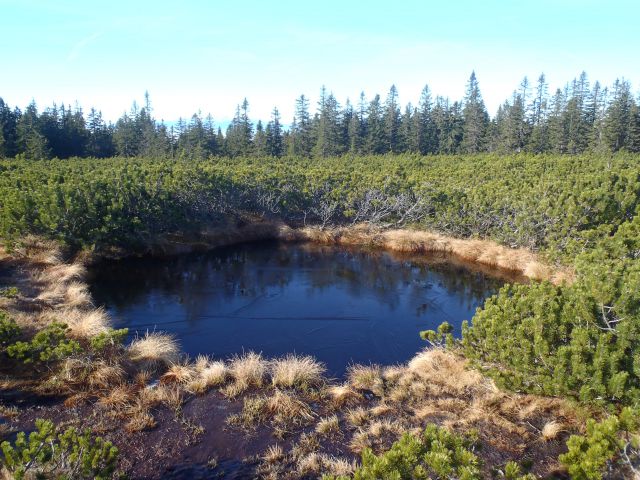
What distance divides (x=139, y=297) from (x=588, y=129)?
55.0 m

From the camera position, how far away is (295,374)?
10.7 metres

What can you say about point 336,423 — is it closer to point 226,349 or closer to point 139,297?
point 226,349

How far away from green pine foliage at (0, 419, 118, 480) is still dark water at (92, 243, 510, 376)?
6970 millimetres

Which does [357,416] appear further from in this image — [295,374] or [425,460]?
[425,460]

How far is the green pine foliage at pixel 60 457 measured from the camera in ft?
17.3

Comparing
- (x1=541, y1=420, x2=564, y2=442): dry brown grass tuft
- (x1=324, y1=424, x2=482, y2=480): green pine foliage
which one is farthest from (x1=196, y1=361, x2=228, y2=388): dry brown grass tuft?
(x1=541, y1=420, x2=564, y2=442): dry brown grass tuft

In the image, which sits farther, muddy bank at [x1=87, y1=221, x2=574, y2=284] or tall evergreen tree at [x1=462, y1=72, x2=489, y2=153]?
tall evergreen tree at [x1=462, y1=72, x2=489, y2=153]

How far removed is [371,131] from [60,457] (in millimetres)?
56740

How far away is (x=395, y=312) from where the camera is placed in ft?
54.3

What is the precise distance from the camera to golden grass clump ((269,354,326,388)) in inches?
414

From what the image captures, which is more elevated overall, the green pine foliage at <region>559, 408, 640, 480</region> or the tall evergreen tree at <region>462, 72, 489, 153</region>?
the tall evergreen tree at <region>462, 72, 489, 153</region>

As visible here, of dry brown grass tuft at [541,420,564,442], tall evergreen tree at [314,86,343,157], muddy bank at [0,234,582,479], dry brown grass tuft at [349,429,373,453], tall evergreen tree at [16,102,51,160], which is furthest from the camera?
tall evergreen tree at [314,86,343,157]

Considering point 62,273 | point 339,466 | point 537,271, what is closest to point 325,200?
point 537,271

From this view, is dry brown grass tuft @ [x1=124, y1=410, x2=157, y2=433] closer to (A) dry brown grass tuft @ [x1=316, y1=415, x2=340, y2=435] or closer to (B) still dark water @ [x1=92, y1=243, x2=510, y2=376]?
(A) dry brown grass tuft @ [x1=316, y1=415, x2=340, y2=435]
